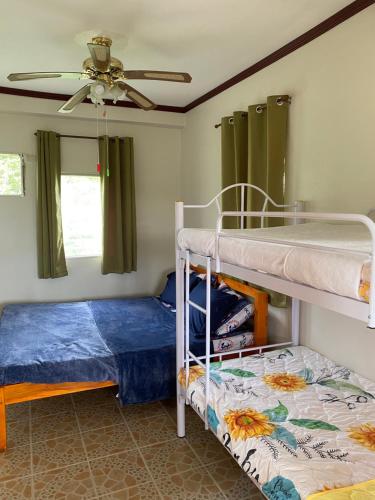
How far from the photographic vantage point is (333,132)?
236cm

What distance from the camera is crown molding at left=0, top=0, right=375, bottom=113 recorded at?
7.05 ft

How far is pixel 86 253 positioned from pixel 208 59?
94.6 inches

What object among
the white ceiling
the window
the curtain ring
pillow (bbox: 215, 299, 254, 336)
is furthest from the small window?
the curtain ring

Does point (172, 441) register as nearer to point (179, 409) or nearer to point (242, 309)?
point (179, 409)

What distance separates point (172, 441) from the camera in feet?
8.30

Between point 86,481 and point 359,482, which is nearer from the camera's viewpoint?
point 359,482

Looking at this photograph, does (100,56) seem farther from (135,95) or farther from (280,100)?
(280,100)

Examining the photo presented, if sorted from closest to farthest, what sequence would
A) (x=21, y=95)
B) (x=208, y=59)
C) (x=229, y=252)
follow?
(x=229, y=252), (x=208, y=59), (x=21, y=95)

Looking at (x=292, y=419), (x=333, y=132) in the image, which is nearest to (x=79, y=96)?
(x=333, y=132)

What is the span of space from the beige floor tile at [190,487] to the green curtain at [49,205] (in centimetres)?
250

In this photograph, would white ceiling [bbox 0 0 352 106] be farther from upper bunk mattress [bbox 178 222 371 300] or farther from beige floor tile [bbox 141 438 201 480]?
beige floor tile [bbox 141 438 201 480]

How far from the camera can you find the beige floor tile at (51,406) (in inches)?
113

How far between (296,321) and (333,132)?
1.27m

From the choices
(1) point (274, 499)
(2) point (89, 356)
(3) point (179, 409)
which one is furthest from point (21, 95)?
(1) point (274, 499)
